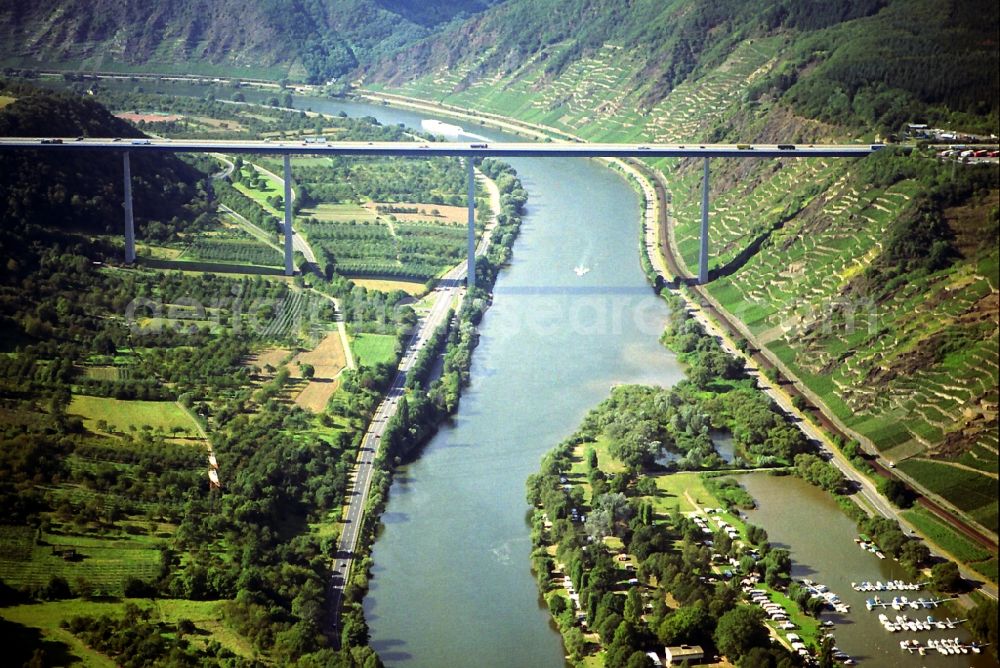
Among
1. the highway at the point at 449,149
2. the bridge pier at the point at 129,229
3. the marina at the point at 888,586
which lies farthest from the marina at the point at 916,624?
the bridge pier at the point at 129,229

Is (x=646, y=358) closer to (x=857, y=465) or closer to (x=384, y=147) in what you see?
(x=857, y=465)

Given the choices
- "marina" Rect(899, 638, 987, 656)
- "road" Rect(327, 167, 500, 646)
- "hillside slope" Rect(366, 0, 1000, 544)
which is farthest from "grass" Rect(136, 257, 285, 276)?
"marina" Rect(899, 638, 987, 656)

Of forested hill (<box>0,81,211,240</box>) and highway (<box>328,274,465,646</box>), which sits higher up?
forested hill (<box>0,81,211,240</box>)

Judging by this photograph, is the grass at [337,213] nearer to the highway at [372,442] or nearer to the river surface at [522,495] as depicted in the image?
the river surface at [522,495]

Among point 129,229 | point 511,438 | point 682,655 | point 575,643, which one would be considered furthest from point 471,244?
point 682,655

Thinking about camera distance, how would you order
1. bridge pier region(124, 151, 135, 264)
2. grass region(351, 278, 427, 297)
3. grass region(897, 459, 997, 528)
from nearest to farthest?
1. grass region(897, 459, 997, 528)
2. grass region(351, 278, 427, 297)
3. bridge pier region(124, 151, 135, 264)

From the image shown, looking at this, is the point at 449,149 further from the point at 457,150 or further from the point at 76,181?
the point at 76,181

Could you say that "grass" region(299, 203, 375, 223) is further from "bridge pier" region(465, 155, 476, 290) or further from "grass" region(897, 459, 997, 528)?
"grass" region(897, 459, 997, 528)

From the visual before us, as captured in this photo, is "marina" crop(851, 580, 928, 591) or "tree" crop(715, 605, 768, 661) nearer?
"tree" crop(715, 605, 768, 661)
